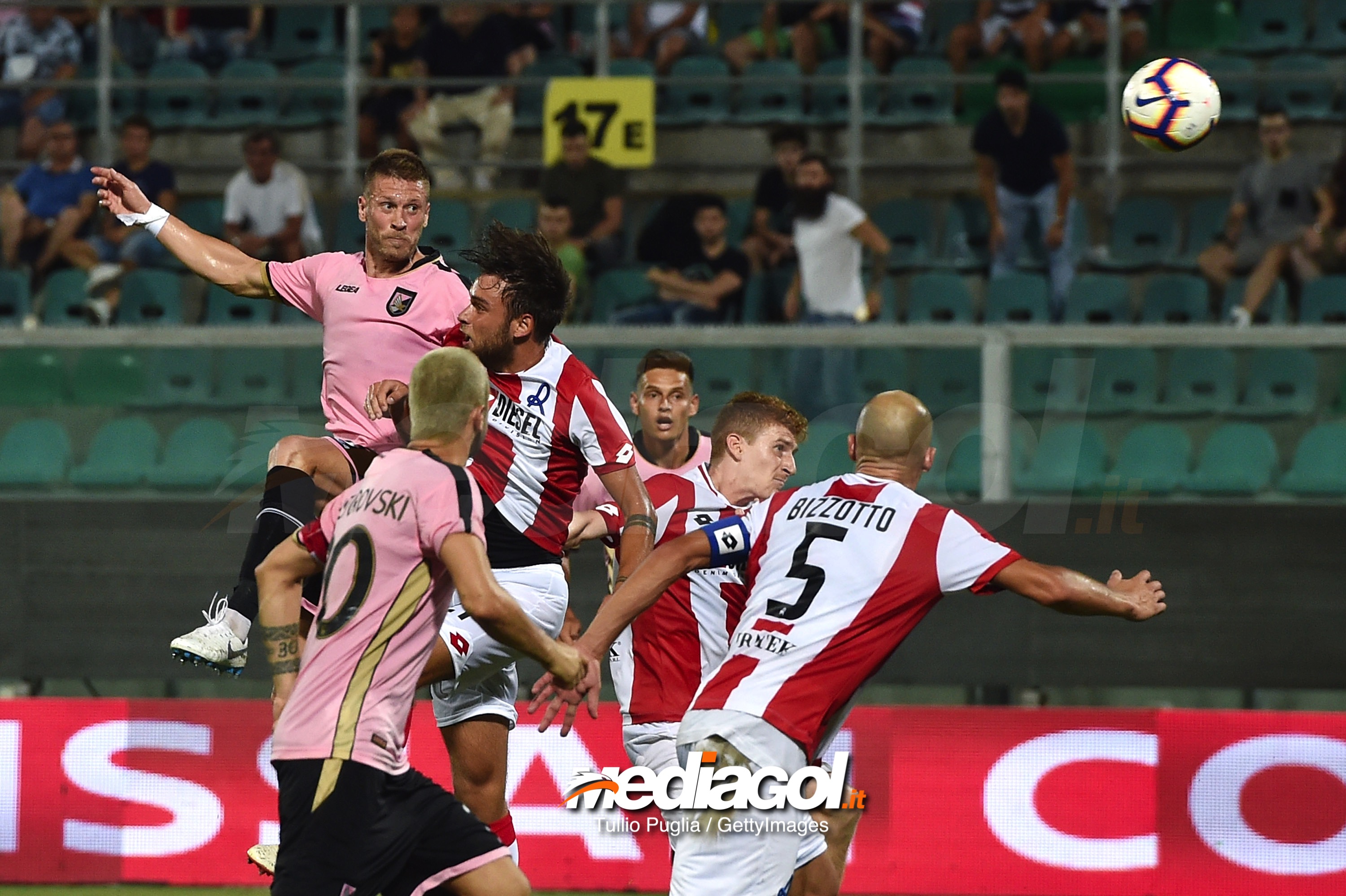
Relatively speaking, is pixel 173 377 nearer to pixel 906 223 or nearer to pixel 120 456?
pixel 120 456

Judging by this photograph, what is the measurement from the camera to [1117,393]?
9.62m

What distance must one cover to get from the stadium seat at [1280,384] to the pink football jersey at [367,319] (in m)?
4.78

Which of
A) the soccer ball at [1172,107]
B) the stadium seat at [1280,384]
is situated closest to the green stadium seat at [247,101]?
the soccer ball at [1172,107]

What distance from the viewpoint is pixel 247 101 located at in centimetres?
1609

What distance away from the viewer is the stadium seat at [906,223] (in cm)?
1395

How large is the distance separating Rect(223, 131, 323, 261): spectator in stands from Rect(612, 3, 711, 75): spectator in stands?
11.9ft

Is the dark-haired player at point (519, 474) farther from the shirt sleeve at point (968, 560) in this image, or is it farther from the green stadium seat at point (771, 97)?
the green stadium seat at point (771, 97)

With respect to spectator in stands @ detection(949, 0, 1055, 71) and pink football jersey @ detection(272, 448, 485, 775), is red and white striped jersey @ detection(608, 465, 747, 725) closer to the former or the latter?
pink football jersey @ detection(272, 448, 485, 775)

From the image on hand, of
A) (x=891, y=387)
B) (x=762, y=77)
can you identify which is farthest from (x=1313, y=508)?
(x=762, y=77)

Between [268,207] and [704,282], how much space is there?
152 inches

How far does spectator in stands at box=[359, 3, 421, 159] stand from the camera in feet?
48.9

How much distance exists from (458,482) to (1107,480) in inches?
210

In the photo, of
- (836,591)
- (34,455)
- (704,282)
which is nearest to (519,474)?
(836,591)

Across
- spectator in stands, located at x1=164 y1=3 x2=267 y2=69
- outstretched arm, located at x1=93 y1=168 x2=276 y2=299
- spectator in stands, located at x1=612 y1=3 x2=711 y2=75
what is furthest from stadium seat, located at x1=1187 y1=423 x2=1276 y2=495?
spectator in stands, located at x1=164 y1=3 x2=267 y2=69
